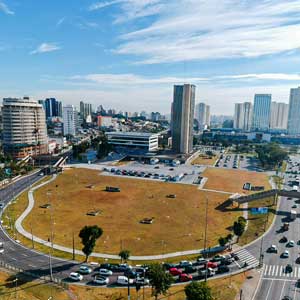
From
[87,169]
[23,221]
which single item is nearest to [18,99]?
[87,169]

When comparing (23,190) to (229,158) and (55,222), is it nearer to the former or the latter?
(55,222)

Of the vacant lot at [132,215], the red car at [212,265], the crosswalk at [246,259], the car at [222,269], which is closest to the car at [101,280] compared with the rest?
the vacant lot at [132,215]

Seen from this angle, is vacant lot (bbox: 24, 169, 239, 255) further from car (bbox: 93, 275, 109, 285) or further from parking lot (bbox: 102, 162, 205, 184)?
car (bbox: 93, 275, 109, 285)

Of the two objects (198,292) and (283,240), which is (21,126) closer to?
(283,240)

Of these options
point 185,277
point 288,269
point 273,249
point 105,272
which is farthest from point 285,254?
point 105,272

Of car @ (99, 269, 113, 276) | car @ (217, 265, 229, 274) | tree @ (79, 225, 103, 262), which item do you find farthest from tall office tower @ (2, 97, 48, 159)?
car @ (217, 265, 229, 274)
